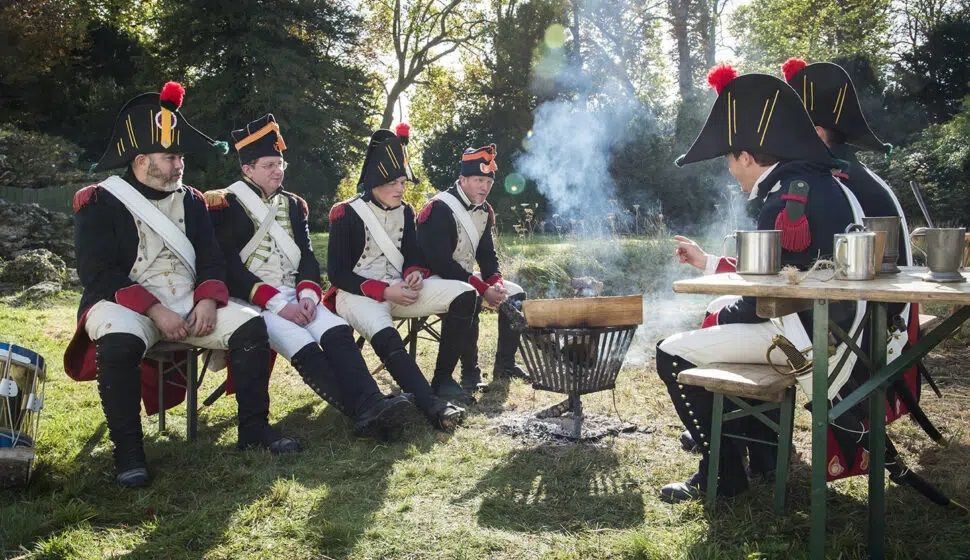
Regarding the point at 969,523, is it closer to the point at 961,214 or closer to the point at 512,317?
the point at 512,317

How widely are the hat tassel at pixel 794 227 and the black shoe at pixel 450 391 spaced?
3.06 m

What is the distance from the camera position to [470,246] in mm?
6500

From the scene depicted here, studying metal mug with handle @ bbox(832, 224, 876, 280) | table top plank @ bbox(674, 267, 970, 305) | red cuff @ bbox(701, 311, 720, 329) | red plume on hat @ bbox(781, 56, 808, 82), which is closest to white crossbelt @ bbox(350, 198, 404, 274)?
red cuff @ bbox(701, 311, 720, 329)

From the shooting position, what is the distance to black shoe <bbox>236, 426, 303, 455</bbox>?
14.8 feet

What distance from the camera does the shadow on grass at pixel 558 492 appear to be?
3.56m

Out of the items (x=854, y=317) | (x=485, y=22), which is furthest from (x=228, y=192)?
(x=485, y=22)

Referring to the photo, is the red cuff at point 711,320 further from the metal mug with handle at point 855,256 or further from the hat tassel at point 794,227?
the metal mug with handle at point 855,256

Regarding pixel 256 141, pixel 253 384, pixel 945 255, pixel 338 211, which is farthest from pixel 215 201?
pixel 945 255

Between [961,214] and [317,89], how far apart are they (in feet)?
50.6

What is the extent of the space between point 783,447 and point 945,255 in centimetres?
110

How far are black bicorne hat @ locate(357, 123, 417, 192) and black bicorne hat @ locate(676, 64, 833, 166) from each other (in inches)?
103

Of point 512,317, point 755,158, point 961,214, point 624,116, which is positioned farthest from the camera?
point 624,116

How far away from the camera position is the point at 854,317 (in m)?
3.25

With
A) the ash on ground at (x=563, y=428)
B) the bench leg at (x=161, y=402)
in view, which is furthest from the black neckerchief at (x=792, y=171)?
the bench leg at (x=161, y=402)
